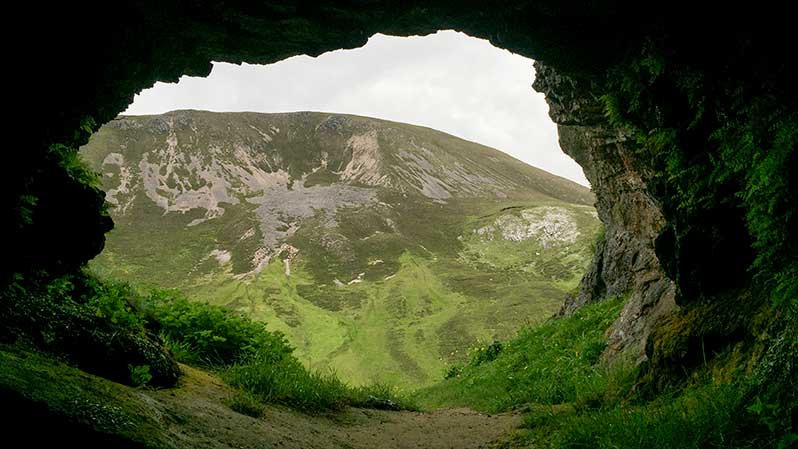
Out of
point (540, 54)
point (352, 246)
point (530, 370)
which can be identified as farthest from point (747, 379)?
point (352, 246)

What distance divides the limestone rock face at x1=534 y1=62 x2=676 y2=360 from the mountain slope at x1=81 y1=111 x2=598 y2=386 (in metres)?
8.31

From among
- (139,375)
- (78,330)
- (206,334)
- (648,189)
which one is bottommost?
(206,334)

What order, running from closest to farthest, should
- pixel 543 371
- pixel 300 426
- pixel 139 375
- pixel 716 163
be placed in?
pixel 716 163
pixel 139 375
pixel 300 426
pixel 543 371

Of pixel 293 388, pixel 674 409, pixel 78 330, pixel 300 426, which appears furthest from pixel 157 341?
pixel 674 409

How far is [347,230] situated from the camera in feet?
171

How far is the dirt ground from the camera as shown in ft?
14.0

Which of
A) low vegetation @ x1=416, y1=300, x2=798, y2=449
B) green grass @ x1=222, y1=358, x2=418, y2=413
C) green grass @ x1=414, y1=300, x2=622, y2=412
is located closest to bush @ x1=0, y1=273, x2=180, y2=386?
green grass @ x1=222, y1=358, x2=418, y2=413

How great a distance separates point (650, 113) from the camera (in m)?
5.52

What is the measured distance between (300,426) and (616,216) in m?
11.6

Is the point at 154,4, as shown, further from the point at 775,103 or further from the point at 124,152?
the point at 124,152

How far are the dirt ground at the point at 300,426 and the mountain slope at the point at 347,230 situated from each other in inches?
134

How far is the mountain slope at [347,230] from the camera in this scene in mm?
28516

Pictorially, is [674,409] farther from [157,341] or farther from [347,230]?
[347,230]

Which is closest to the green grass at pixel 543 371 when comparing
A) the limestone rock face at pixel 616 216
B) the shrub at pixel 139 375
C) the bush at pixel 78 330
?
the limestone rock face at pixel 616 216
